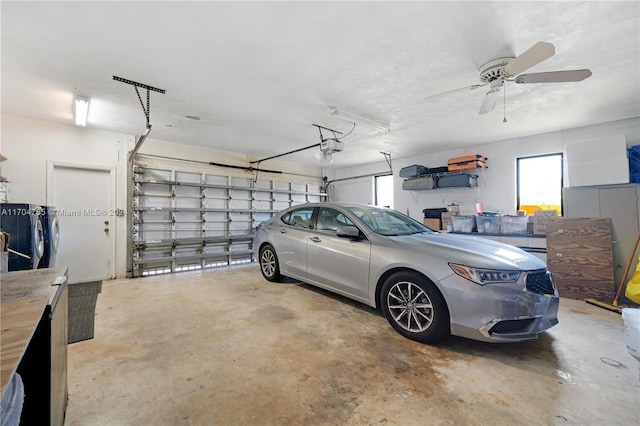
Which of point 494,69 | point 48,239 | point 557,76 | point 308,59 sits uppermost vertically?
point 308,59

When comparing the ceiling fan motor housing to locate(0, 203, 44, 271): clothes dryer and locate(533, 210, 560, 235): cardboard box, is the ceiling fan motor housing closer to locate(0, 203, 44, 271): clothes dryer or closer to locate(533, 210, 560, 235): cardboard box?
locate(533, 210, 560, 235): cardboard box

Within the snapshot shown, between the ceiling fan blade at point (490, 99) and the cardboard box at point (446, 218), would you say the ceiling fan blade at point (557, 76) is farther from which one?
the cardboard box at point (446, 218)

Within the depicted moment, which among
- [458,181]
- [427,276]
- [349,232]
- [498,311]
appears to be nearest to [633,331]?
[498,311]

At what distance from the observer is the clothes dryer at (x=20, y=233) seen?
2939 millimetres

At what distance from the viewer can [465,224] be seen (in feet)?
17.2

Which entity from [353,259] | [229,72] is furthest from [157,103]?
[353,259]

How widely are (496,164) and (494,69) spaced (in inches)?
138

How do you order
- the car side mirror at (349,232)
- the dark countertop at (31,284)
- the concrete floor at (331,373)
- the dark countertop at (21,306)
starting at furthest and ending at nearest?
the car side mirror at (349,232) → the concrete floor at (331,373) → the dark countertop at (31,284) → the dark countertop at (21,306)

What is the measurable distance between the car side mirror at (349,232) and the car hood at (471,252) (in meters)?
0.38

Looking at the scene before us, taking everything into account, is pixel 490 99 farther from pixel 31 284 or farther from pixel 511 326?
pixel 31 284

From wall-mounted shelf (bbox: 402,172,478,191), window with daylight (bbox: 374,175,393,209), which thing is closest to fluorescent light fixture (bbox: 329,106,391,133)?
wall-mounted shelf (bbox: 402,172,478,191)

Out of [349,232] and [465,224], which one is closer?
[349,232]

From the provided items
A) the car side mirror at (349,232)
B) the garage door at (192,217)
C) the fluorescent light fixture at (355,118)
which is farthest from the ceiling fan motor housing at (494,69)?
the garage door at (192,217)

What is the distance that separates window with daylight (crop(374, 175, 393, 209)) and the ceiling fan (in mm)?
4639
